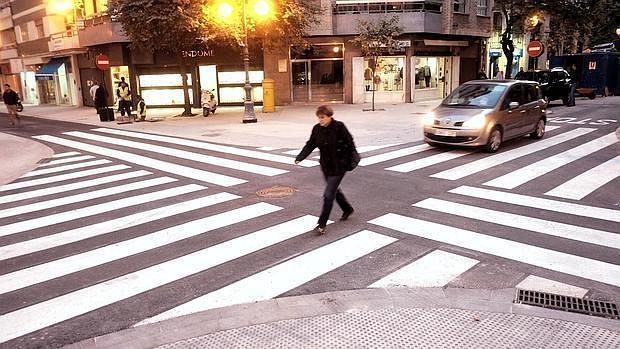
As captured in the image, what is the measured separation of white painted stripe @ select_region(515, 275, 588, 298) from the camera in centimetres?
468

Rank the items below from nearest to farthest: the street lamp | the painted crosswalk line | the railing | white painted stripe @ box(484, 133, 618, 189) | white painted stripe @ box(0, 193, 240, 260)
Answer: white painted stripe @ box(0, 193, 240, 260), white painted stripe @ box(484, 133, 618, 189), the painted crosswalk line, the street lamp, the railing

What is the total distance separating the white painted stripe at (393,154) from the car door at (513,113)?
202 centimetres

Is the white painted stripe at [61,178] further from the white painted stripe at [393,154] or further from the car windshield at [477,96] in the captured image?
the car windshield at [477,96]

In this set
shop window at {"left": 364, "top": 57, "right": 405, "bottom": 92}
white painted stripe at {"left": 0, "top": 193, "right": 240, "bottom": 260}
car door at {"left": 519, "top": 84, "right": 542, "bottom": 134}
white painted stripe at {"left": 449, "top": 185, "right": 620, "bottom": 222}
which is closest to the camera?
white painted stripe at {"left": 0, "top": 193, "right": 240, "bottom": 260}

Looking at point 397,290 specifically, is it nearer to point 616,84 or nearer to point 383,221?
point 383,221

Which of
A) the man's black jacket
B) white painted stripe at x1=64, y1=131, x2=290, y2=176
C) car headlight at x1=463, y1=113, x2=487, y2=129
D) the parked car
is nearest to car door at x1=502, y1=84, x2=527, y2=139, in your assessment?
the parked car

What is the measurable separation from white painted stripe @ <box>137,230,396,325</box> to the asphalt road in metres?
0.02

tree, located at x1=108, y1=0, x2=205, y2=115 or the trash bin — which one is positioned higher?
tree, located at x1=108, y1=0, x2=205, y2=115

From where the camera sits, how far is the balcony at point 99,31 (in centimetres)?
2744

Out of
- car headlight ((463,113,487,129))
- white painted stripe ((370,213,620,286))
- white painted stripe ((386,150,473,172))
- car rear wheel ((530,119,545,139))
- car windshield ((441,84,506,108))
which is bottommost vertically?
white painted stripe ((370,213,620,286))

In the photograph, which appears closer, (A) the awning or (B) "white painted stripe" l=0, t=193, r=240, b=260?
(B) "white painted stripe" l=0, t=193, r=240, b=260

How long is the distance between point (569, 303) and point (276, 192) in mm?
5281

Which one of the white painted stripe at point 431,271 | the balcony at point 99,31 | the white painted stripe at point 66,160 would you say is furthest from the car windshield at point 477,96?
the balcony at point 99,31

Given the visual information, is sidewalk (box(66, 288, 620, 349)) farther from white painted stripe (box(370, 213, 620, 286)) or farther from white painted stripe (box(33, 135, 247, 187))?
white painted stripe (box(33, 135, 247, 187))
